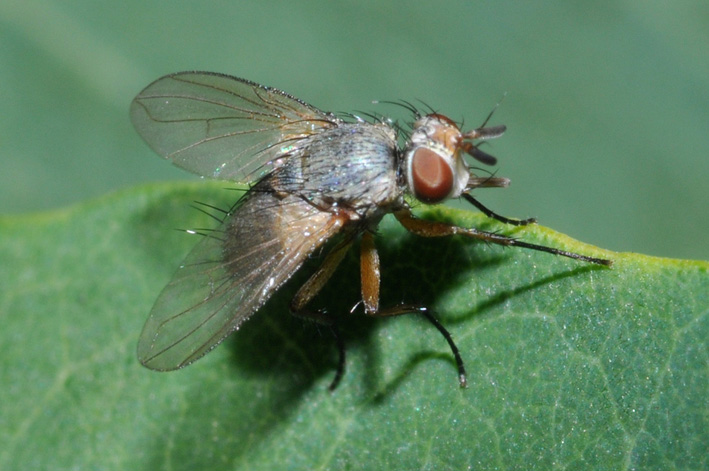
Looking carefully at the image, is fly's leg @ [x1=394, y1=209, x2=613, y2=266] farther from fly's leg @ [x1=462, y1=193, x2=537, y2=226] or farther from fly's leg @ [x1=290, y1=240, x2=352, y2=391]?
fly's leg @ [x1=290, y1=240, x2=352, y2=391]

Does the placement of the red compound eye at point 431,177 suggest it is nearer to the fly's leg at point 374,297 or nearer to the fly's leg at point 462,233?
the fly's leg at point 462,233

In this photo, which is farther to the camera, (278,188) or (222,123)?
(222,123)

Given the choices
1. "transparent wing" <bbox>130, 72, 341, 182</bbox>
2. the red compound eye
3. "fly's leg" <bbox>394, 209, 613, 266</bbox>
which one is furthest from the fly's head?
"transparent wing" <bbox>130, 72, 341, 182</bbox>

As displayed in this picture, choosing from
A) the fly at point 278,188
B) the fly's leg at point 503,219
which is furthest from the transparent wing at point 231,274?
the fly's leg at point 503,219

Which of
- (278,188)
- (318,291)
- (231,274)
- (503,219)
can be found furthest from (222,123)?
(503,219)

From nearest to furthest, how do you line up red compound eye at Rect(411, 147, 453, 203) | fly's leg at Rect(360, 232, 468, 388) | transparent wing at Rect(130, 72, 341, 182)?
fly's leg at Rect(360, 232, 468, 388) < red compound eye at Rect(411, 147, 453, 203) < transparent wing at Rect(130, 72, 341, 182)

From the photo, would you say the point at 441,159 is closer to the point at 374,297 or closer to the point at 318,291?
the point at 374,297
